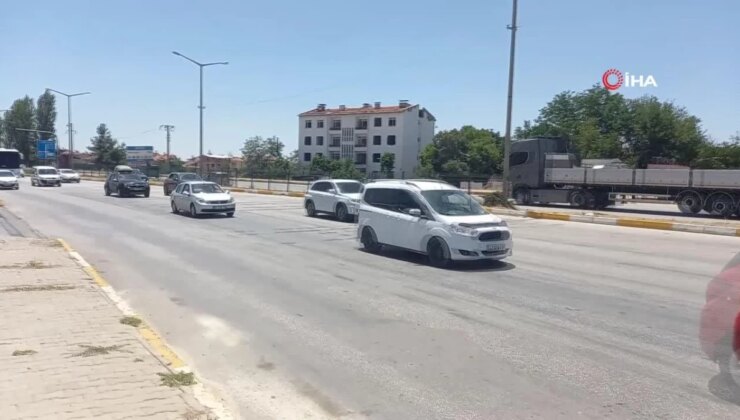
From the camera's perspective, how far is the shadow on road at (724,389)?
515 centimetres

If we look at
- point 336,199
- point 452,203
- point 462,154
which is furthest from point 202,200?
point 462,154

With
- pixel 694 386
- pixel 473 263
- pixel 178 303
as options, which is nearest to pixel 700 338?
pixel 694 386

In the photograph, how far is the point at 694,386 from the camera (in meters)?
5.41

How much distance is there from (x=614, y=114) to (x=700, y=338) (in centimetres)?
8158

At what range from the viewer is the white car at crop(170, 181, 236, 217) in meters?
23.5

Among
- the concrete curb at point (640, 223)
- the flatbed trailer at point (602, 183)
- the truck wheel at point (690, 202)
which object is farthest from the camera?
the truck wheel at point (690, 202)

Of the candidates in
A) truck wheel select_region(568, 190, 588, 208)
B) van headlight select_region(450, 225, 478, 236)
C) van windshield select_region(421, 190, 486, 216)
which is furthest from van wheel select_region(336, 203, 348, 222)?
truck wheel select_region(568, 190, 588, 208)

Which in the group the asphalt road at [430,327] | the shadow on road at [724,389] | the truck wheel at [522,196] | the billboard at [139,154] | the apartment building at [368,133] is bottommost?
the asphalt road at [430,327]

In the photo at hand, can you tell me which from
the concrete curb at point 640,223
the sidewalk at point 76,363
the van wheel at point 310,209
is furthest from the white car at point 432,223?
the concrete curb at point 640,223

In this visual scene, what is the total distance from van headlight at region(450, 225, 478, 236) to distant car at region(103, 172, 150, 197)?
30.0 m

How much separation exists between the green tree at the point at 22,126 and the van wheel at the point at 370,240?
120359 mm

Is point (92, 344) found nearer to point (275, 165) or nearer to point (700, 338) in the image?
point (700, 338)

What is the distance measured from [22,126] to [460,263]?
407 feet

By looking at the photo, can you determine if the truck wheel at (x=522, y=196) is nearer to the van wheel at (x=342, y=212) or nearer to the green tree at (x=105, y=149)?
the van wheel at (x=342, y=212)
